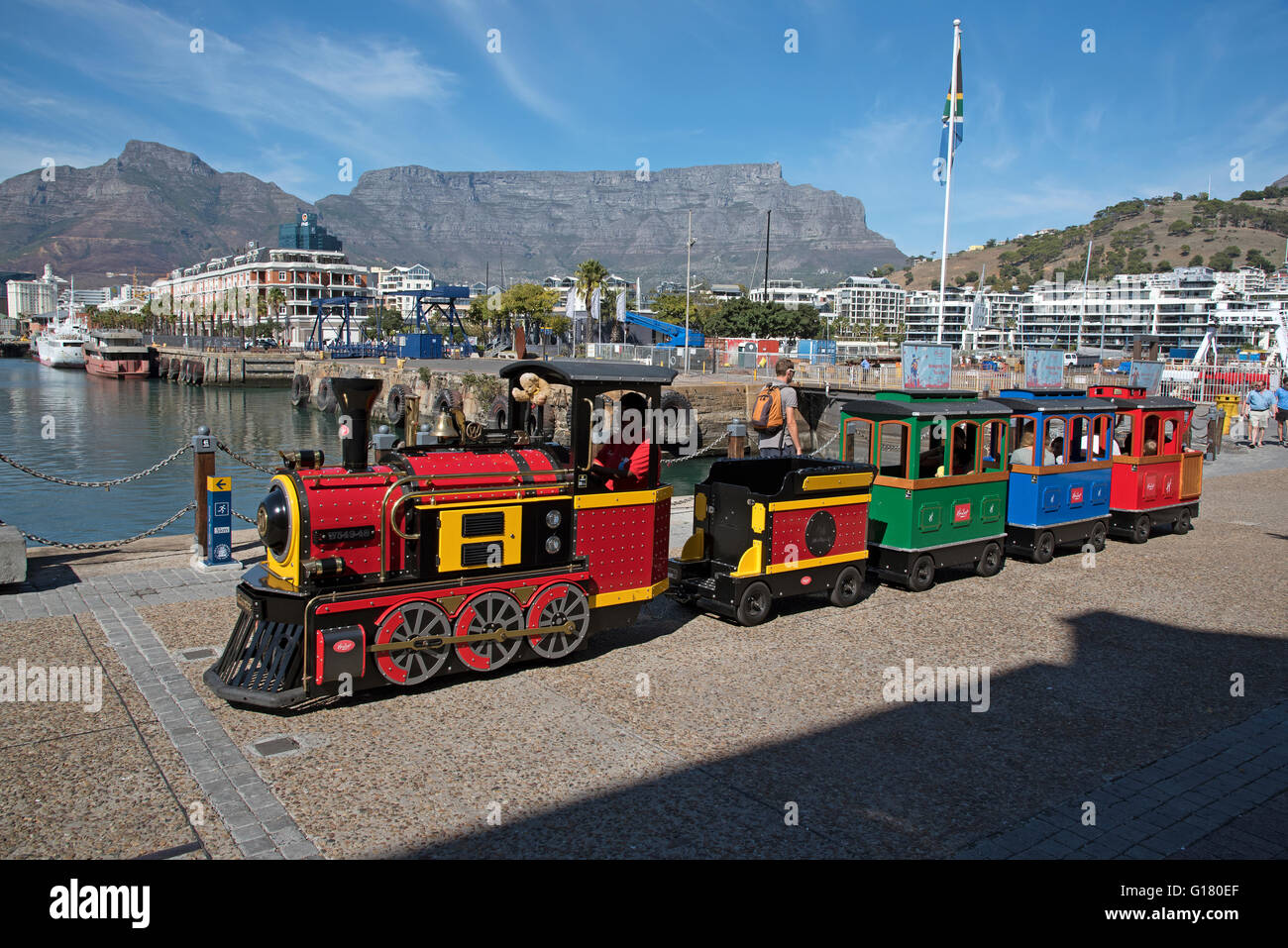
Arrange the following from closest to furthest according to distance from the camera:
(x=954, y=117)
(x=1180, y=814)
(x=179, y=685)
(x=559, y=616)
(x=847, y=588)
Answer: (x=1180, y=814)
(x=179, y=685)
(x=559, y=616)
(x=847, y=588)
(x=954, y=117)

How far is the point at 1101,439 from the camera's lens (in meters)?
13.1

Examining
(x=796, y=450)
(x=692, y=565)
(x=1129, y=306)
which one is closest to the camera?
(x=692, y=565)

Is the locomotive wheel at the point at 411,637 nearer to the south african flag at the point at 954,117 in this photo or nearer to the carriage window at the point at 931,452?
the carriage window at the point at 931,452

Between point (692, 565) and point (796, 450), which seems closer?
point (692, 565)

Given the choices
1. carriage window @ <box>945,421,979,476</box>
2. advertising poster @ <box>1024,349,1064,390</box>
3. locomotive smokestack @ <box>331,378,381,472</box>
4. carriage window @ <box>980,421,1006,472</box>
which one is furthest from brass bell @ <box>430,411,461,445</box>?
advertising poster @ <box>1024,349,1064,390</box>

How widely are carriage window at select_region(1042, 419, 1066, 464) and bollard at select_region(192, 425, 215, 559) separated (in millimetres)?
11176

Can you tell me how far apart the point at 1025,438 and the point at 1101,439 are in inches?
75.5

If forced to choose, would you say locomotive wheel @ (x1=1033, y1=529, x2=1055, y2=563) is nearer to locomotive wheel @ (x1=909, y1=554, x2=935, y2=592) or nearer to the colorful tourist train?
the colorful tourist train

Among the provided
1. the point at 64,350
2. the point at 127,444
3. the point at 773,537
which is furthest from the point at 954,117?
the point at 64,350

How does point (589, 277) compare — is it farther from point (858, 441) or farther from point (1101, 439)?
point (858, 441)

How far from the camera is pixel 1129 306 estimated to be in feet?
509
